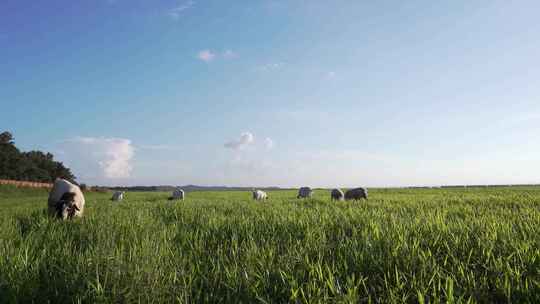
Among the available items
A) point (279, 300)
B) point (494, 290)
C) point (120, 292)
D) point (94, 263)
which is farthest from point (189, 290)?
point (494, 290)

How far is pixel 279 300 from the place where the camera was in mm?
2324

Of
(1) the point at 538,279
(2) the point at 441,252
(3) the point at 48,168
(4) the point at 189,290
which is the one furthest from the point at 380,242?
(3) the point at 48,168

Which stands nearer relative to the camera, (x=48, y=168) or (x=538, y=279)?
(x=538, y=279)

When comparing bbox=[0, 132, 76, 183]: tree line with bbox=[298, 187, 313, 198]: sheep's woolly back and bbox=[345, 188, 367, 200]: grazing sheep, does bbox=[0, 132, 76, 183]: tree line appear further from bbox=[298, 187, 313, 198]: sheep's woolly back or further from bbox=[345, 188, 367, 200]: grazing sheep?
bbox=[345, 188, 367, 200]: grazing sheep

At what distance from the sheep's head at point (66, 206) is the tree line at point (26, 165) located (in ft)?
203

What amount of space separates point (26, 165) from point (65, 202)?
68.3 metres

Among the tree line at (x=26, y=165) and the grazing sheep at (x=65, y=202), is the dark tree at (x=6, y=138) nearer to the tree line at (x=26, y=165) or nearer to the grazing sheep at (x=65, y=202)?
the tree line at (x=26, y=165)

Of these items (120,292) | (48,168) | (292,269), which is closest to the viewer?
(120,292)

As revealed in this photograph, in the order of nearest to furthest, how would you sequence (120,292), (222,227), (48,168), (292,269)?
1. (120,292)
2. (292,269)
3. (222,227)
4. (48,168)

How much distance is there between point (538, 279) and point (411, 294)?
1.01 m

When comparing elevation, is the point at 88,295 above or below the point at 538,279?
below

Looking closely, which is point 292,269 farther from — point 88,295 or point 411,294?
point 88,295

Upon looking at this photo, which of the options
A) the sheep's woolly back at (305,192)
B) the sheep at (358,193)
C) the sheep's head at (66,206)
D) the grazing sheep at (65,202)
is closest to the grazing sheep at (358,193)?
the sheep at (358,193)

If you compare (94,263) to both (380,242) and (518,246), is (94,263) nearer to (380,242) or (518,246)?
(380,242)
